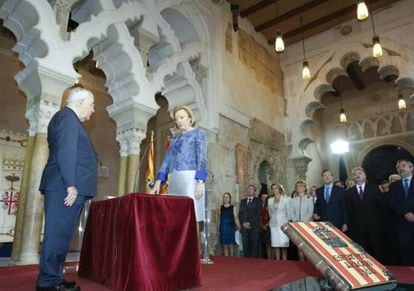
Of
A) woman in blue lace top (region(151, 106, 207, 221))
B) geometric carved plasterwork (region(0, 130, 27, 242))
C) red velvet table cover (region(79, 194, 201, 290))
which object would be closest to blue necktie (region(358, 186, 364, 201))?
woman in blue lace top (region(151, 106, 207, 221))

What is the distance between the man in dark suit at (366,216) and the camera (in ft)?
13.7

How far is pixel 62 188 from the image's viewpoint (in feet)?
7.39

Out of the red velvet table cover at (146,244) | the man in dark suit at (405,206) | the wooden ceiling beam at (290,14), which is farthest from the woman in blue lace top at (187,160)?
the wooden ceiling beam at (290,14)

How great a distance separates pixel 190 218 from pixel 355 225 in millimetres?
2883

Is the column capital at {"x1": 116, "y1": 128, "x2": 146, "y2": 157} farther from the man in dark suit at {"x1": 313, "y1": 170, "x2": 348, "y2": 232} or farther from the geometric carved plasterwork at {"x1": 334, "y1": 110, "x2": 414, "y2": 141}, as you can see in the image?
the geometric carved plasterwork at {"x1": 334, "y1": 110, "x2": 414, "y2": 141}

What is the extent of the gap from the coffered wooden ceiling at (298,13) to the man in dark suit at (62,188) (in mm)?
7194

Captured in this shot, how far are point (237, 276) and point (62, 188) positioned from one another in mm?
1865

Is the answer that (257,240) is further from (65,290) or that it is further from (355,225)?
(65,290)

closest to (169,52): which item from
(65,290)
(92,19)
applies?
(92,19)

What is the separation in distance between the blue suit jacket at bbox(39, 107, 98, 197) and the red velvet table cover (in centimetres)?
28

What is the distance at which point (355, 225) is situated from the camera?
439 cm

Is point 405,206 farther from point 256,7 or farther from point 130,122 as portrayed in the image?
point 256,7

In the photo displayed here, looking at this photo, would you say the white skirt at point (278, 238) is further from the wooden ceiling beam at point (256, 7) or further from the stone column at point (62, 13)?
the wooden ceiling beam at point (256, 7)

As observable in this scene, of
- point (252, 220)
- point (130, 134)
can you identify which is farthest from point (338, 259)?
point (130, 134)
